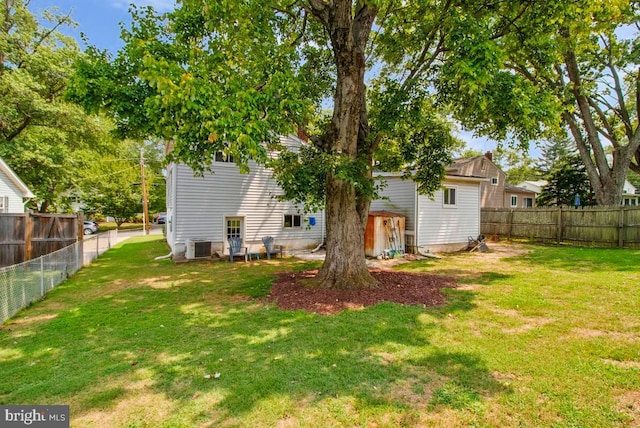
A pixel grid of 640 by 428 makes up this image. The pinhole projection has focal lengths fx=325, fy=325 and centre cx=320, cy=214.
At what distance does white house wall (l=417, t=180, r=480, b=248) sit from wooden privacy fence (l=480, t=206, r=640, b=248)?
455cm

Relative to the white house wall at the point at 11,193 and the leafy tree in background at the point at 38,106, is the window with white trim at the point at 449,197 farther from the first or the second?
the white house wall at the point at 11,193

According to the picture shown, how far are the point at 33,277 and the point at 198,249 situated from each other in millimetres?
5563

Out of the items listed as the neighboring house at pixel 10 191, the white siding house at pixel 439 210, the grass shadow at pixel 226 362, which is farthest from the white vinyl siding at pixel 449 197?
the neighboring house at pixel 10 191

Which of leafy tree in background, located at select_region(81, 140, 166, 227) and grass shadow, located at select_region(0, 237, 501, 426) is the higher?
leafy tree in background, located at select_region(81, 140, 166, 227)

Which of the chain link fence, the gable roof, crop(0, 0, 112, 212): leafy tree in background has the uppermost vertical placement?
crop(0, 0, 112, 212): leafy tree in background

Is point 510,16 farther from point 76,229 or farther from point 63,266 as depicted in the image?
point 76,229

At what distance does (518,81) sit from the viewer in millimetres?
A: 6332

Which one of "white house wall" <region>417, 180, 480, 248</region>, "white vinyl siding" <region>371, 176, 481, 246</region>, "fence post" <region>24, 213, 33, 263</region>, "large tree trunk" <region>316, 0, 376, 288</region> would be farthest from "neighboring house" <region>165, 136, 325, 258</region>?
"large tree trunk" <region>316, 0, 376, 288</region>

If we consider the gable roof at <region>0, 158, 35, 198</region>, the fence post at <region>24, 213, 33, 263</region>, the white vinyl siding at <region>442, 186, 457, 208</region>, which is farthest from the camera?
the white vinyl siding at <region>442, 186, 457, 208</region>

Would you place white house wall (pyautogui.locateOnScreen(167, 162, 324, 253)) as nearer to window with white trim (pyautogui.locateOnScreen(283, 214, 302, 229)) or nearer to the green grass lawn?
window with white trim (pyautogui.locateOnScreen(283, 214, 302, 229))

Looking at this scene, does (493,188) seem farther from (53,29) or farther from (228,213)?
(53,29)

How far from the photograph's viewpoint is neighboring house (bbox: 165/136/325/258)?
11.9 metres

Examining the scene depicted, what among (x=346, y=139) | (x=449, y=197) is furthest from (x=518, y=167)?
(x=346, y=139)

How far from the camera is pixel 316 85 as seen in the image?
28.5 ft
